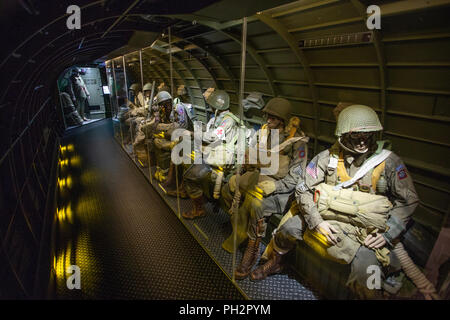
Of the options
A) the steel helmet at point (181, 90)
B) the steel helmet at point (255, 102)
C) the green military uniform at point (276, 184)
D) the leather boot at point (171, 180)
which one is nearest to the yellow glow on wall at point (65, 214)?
the leather boot at point (171, 180)

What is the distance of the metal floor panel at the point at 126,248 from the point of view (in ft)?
8.84

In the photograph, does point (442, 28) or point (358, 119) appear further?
point (442, 28)

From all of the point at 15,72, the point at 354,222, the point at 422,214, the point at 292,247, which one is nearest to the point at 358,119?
the point at 354,222

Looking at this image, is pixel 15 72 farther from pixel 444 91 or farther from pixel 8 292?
pixel 444 91

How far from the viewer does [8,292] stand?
5.86 feet

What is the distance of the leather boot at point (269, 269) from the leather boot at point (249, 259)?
0.30ft

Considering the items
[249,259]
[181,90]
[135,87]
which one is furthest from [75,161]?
[249,259]

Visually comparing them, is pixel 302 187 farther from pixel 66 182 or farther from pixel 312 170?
pixel 66 182

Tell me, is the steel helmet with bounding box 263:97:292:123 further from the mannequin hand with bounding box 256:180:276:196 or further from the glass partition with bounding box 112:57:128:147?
the glass partition with bounding box 112:57:128:147

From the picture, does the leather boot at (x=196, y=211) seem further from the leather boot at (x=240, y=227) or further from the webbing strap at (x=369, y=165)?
the webbing strap at (x=369, y=165)

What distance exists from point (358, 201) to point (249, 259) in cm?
146

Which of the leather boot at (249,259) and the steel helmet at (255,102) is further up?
the steel helmet at (255,102)

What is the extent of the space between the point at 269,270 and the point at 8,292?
2333 mm

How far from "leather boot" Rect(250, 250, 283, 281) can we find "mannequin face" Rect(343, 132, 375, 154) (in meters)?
1.42
